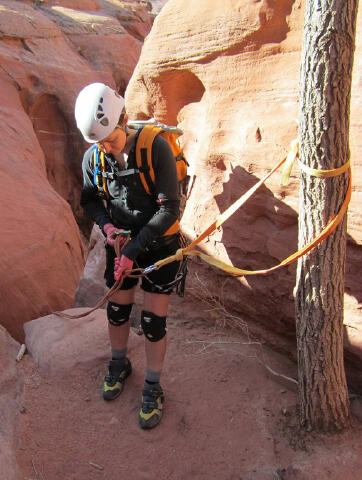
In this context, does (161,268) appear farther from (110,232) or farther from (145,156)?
(145,156)

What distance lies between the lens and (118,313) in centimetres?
336

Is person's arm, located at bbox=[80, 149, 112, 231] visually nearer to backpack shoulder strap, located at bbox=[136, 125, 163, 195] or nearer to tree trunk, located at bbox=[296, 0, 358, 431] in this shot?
backpack shoulder strap, located at bbox=[136, 125, 163, 195]

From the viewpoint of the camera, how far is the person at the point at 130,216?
2795mm

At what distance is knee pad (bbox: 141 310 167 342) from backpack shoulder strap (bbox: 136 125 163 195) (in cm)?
92

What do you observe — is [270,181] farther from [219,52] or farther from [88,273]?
[88,273]

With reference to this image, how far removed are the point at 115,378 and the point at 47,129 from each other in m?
9.78

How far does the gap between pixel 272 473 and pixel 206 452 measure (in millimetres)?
456

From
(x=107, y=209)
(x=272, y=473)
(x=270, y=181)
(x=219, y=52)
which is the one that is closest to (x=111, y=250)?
(x=107, y=209)

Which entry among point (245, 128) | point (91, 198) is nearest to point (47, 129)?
point (245, 128)

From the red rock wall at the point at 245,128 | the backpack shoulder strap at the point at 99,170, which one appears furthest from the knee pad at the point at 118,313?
the red rock wall at the point at 245,128

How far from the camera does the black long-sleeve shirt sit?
A: 2.80 m

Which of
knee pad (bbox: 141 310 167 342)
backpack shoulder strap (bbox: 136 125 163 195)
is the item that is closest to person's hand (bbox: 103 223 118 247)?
backpack shoulder strap (bbox: 136 125 163 195)

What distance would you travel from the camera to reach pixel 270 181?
3.55m

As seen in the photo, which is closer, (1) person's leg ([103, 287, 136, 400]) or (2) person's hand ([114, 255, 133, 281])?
(2) person's hand ([114, 255, 133, 281])
